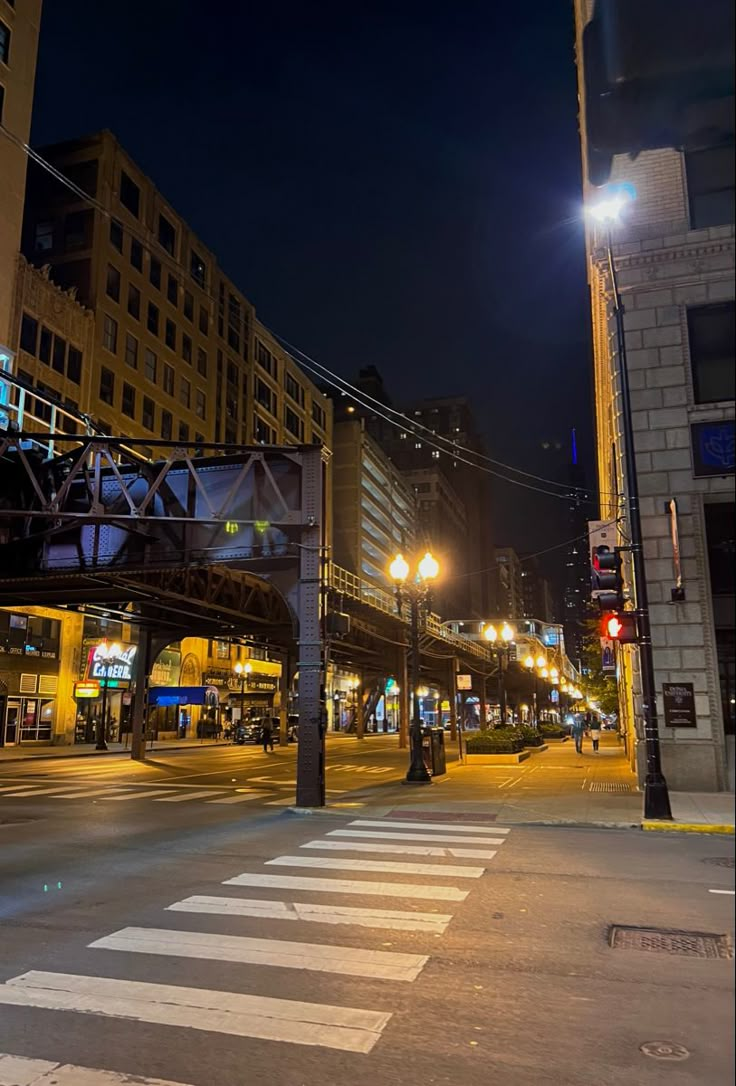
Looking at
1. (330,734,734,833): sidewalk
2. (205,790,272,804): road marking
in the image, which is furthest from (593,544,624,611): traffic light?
(205,790,272,804): road marking

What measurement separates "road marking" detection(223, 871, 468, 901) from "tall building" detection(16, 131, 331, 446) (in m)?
40.5

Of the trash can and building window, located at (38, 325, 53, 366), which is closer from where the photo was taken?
the trash can

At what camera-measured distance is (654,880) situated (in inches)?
355

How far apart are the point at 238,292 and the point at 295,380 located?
54.4 ft

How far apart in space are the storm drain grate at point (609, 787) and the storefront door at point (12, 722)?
112 ft

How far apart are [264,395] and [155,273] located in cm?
2377

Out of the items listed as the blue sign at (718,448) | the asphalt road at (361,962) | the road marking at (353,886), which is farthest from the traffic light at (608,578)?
the blue sign at (718,448)

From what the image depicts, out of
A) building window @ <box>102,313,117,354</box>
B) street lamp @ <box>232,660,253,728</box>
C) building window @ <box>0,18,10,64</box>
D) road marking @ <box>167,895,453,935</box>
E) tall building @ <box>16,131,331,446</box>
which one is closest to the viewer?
road marking @ <box>167,895,453,935</box>

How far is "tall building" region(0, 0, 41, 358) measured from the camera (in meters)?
43.1

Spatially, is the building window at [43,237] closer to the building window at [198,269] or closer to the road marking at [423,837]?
the building window at [198,269]

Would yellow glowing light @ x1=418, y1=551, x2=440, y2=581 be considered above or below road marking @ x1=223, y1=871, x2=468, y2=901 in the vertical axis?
above

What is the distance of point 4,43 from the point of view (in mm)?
43844

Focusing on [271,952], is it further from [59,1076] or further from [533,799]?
[533,799]

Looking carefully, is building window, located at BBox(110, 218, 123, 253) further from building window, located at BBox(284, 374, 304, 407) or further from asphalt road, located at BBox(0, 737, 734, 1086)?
asphalt road, located at BBox(0, 737, 734, 1086)
